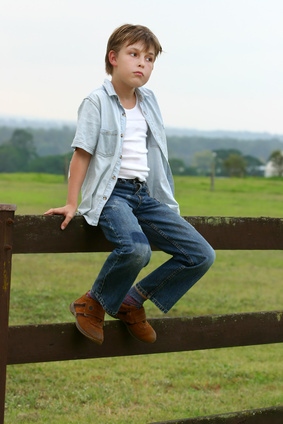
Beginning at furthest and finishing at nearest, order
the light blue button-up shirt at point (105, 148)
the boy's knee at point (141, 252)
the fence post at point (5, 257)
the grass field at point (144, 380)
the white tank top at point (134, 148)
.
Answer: the grass field at point (144, 380)
the white tank top at point (134, 148)
the light blue button-up shirt at point (105, 148)
the boy's knee at point (141, 252)
the fence post at point (5, 257)

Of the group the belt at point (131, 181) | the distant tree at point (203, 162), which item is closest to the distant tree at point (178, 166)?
the distant tree at point (203, 162)

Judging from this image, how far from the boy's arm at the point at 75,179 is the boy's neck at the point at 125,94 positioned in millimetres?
332

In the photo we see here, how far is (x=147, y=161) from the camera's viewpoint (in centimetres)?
303

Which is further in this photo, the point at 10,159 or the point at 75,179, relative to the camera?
the point at 10,159

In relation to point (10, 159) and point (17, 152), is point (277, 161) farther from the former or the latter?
point (10, 159)

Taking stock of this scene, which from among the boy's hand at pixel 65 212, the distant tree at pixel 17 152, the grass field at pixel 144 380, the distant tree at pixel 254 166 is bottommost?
the distant tree at pixel 254 166

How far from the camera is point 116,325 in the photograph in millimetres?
2887

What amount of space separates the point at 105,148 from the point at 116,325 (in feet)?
2.52

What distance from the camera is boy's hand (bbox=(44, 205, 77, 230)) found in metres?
2.67

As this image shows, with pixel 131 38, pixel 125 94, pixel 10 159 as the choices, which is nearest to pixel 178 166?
pixel 10 159

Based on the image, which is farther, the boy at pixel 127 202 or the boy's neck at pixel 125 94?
the boy's neck at pixel 125 94

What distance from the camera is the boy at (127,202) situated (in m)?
2.71

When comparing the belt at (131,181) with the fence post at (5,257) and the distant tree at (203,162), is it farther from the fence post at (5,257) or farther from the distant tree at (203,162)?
the distant tree at (203,162)

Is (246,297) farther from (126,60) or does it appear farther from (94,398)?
(126,60)
